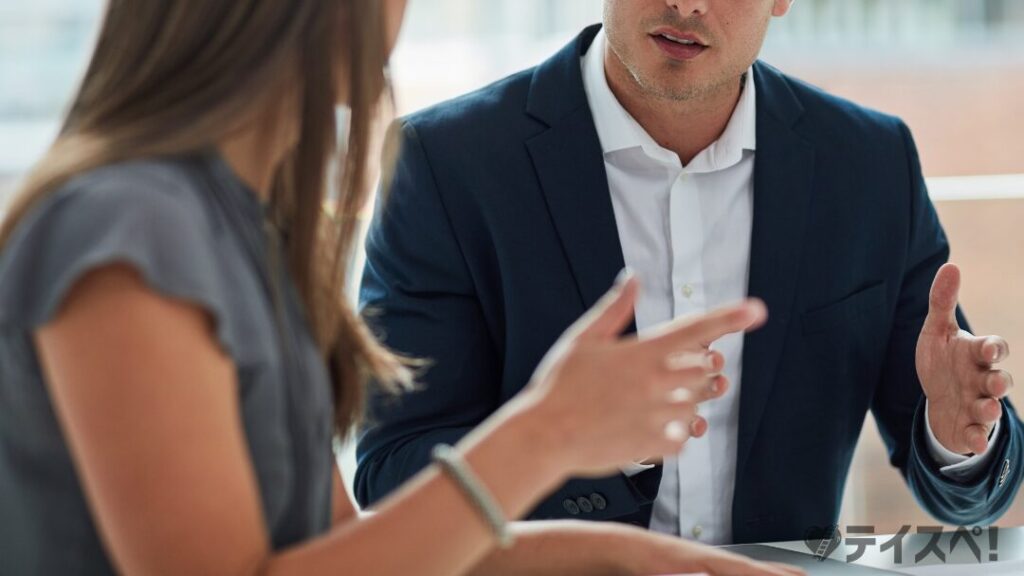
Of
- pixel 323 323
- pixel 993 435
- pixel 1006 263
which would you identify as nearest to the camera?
pixel 323 323

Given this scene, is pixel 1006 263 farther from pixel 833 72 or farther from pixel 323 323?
pixel 323 323

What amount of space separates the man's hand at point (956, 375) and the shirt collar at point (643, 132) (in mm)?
328

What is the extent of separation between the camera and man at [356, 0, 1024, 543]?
157cm

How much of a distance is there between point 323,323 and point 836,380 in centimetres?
87

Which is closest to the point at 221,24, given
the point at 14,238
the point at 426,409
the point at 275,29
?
the point at 275,29

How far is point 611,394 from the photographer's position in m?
0.81

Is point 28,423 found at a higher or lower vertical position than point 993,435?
higher

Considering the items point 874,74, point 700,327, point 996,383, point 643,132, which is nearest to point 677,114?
point 643,132

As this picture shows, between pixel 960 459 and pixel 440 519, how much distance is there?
91cm

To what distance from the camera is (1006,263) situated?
6969 millimetres

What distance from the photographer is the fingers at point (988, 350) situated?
1406 millimetres

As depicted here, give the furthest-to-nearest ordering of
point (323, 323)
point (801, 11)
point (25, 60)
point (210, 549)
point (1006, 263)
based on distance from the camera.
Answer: point (1006, 263) < point (801, 11) < point (25, 60) < point (323, 323) < point (210, 549)

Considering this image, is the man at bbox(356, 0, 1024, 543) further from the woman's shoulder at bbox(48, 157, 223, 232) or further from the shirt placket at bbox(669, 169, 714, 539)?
the woman's shoulder at bbox(48, 157, 223, 232)

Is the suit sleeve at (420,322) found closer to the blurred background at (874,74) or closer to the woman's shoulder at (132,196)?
the woman's shoulder at (132,196)
